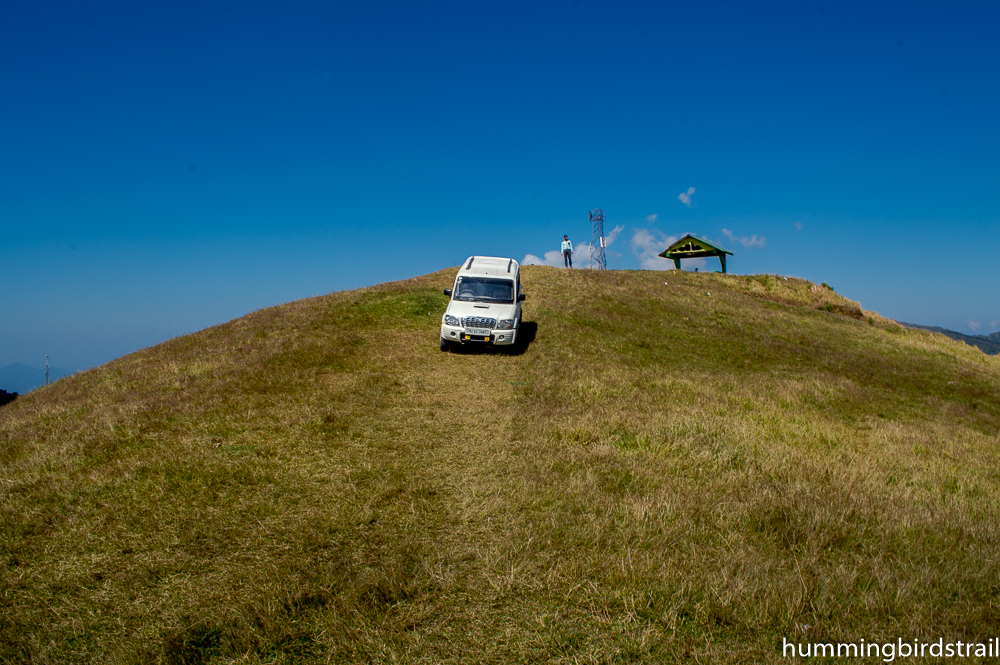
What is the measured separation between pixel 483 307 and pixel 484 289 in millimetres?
995

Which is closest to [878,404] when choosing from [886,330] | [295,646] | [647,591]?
[647,591]

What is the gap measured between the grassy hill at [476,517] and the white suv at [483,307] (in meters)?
2.17

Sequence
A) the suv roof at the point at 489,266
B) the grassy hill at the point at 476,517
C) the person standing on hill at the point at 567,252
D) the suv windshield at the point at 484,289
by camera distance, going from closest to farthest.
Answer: the grassy hill at the point at 476,517 < the suv windshield at the point at 484,289 < the suv roof at the point at 489,266 < the person standing on hill at the point at 567,252

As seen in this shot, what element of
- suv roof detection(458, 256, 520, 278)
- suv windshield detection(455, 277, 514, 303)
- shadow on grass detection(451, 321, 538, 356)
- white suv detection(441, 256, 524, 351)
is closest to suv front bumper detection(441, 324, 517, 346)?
white suv detection(441, 256, 524, 351)

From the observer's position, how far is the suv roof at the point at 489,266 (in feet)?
64.8

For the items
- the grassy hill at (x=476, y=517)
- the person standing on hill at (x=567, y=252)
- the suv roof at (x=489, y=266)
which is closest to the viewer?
the grassy hill at (x=476, y=517)

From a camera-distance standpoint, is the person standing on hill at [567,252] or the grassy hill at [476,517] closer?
the grassy hill at [476,517]

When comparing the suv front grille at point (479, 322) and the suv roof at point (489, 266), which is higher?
the suv roof at point (489, 266)

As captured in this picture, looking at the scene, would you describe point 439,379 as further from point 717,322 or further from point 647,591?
point 717,322

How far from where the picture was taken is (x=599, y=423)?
1075 centimetres

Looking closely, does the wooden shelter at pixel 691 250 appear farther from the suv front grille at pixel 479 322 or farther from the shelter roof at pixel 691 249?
the suv front grille at pixel 479 322

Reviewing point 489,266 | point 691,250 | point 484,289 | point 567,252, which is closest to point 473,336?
point 484,289

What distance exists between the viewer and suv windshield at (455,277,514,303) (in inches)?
739

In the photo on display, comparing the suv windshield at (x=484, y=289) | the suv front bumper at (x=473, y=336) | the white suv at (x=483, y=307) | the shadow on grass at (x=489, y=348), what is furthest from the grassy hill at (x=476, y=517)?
the suv windshield at (x=484, y=289)
